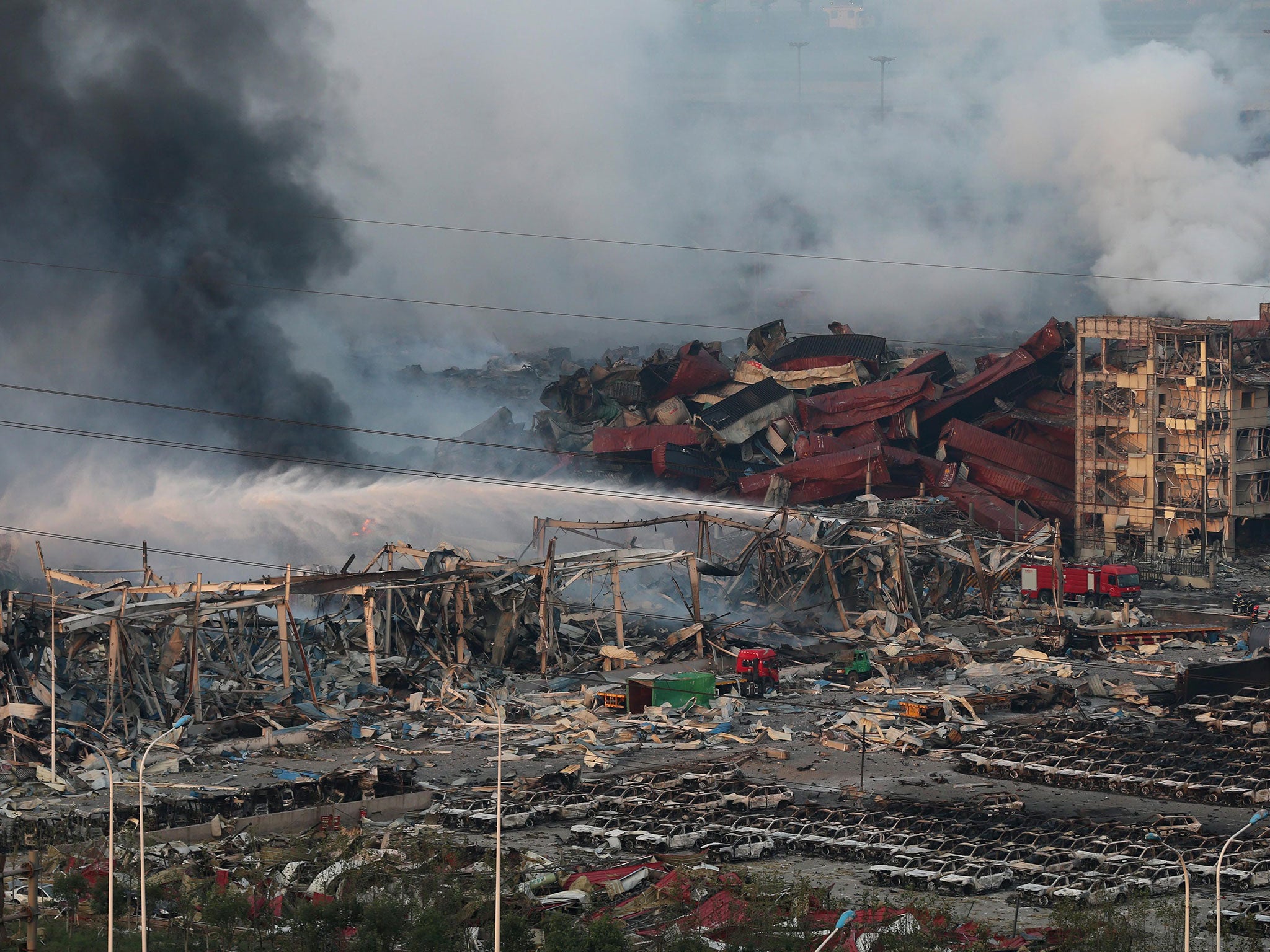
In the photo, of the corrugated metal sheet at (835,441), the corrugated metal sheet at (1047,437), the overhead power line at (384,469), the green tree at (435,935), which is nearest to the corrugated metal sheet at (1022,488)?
the corrugated metal sheet at (1047,437)

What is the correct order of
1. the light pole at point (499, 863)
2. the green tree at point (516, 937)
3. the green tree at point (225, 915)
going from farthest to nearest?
the green tree at point (225, 915) < the green tree at point (516, 937) < the light pole at point (499, 863)

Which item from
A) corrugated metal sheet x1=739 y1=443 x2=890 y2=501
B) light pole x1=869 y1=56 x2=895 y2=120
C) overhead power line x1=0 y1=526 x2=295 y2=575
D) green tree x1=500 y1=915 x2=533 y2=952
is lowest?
green tree x1=500 y1=915 x2=533 y2=952

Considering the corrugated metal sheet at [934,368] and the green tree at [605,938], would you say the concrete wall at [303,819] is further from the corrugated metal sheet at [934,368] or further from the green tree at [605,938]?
the corrugated metal sheet at [934,368]

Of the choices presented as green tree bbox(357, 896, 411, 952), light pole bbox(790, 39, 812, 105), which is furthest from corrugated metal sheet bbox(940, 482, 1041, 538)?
light pole bbox(790, 39, 812, 105)

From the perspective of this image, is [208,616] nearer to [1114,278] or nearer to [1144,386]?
[1144,386]

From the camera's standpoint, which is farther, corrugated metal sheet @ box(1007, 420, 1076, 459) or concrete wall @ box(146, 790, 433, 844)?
corrugated metal sheet @ box(1007, 420, 1076, 459)

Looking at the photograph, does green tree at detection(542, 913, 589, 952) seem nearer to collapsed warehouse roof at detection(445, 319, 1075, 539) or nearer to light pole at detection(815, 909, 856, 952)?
light pole at detection(815, 909, 856, 952)

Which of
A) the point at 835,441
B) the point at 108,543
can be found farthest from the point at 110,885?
the point at 835,441
